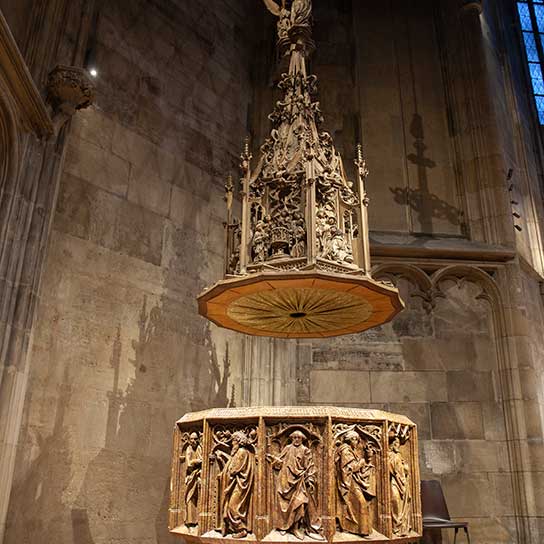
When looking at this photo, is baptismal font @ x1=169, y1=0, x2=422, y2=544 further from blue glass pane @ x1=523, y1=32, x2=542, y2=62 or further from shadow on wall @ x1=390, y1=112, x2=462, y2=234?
blue glass pane @ x1=523, y1=32, x2=542, y2=62

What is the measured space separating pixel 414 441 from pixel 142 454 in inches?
102

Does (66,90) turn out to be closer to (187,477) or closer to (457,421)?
(187,477)

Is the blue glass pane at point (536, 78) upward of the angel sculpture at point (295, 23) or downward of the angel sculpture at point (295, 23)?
upward

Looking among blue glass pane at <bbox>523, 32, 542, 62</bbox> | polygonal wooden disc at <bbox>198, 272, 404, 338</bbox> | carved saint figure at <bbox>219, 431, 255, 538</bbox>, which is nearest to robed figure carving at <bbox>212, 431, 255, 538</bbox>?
carved saint figure at <bbox>219, 431, 255, 538</bbox>

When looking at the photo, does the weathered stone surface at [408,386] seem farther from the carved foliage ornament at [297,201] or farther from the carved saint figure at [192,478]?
the carved saint figure at [192,478]

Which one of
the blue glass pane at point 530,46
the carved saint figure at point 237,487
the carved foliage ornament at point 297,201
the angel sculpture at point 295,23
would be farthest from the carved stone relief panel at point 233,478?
the blue glass pane at point 530,46

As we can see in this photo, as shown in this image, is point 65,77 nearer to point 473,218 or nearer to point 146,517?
point 146,517

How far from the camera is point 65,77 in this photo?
5137 mm

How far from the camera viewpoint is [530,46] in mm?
10789

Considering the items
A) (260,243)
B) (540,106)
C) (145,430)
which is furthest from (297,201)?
(540,106)

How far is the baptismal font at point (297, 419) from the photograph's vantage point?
3.35 m

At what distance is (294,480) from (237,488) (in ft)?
1.10

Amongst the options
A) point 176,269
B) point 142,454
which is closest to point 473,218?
point 176,269

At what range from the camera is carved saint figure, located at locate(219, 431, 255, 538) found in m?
3.35
